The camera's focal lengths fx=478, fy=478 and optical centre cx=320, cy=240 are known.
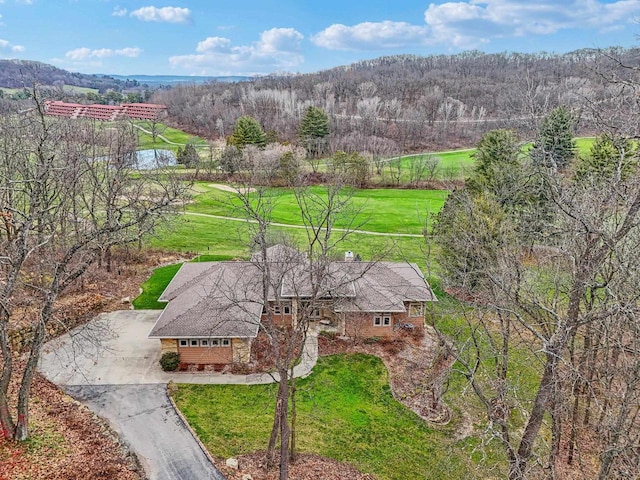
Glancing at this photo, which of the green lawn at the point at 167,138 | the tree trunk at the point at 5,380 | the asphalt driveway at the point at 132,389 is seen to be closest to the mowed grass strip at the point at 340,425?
the asphalt driveway at the point at 132,389

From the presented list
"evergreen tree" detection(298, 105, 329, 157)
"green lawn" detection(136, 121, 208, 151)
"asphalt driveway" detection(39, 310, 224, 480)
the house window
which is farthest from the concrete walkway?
"green lawn" detection(136, 121, 208, 151)

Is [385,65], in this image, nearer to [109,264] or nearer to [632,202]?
[109,264]

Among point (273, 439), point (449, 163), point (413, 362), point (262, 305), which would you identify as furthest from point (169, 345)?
point (449, 163)

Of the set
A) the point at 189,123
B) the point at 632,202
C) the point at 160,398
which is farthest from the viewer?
the point at 189,123

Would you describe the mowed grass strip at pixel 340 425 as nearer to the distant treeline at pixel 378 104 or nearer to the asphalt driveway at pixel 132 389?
the asphalt driveway at pixel 132 389

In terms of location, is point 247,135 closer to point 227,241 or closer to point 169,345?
point 227,241

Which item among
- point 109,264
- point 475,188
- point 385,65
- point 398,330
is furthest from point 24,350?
point 385,65

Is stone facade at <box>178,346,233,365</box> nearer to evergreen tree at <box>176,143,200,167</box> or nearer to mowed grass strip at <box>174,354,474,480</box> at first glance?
mowed grass strip at <box>174,354,474,480</box>
